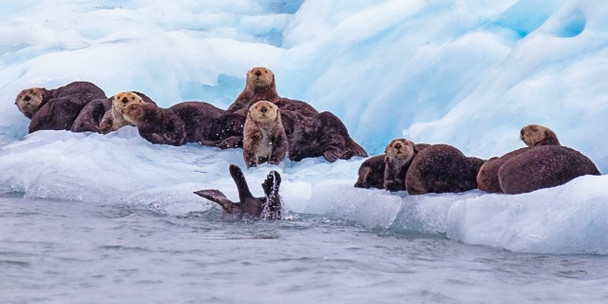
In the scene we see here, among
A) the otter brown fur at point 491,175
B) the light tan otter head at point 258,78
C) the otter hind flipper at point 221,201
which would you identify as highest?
the light tan otter head at point 258,78

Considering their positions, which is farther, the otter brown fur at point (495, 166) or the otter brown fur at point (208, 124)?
the otter brown fur at point (208, 124)

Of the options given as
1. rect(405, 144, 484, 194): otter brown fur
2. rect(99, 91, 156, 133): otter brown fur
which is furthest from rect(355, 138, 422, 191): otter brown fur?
rect(99, 91, 156, 133): otter brown fur

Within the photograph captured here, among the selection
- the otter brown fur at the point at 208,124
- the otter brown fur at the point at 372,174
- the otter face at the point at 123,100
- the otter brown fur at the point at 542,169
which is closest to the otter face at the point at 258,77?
the otter brown fur at the point at 208,124

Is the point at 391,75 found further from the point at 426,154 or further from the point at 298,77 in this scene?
the point at 426,154

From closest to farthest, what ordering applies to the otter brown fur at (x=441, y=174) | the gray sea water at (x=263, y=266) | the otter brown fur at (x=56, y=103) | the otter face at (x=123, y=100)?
the gray sea water at (x=263, y=266) → the otter brown fur at (x=441, y=174) → the otter face at (x=123, y=100) → the otter brown fur at (x=56, y=103)

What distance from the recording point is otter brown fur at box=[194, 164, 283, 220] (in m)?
7.07

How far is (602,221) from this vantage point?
5.57m

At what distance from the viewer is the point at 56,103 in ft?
38.4

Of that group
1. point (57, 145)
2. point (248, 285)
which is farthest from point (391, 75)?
point (248, 285)

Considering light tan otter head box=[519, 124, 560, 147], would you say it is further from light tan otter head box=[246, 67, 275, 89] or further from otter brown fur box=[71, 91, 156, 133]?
otter brown fur box=[71, 91, 156, 133]

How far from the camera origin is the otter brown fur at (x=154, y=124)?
10.3 meters

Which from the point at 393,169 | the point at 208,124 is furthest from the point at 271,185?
the point at 208,124

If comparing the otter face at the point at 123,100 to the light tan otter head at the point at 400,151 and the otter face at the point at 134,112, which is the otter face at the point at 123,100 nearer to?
the otter face at the point at 134,112

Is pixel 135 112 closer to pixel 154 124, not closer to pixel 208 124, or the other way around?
pixel 154 124
